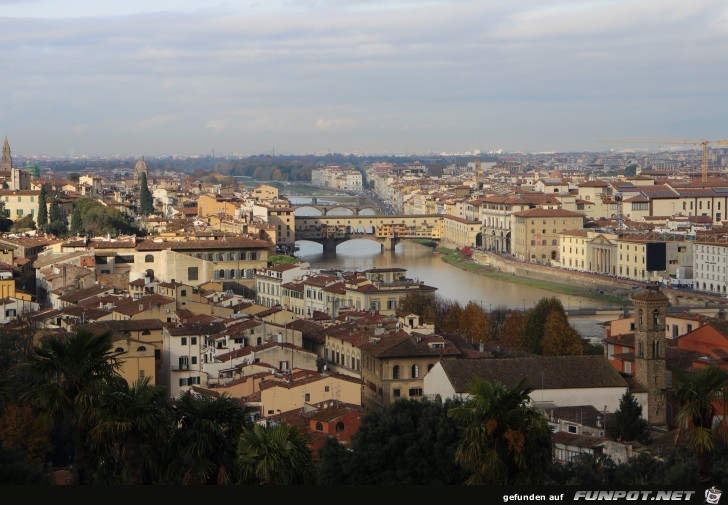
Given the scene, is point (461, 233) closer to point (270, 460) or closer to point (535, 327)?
point (535, 327)

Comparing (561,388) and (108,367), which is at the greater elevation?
(108,367)

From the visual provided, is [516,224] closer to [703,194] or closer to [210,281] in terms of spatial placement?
[703,194]

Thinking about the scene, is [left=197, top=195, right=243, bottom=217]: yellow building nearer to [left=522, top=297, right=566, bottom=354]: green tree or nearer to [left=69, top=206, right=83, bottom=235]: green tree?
[left=69, top=206, right=83, bottom=235]: green tree

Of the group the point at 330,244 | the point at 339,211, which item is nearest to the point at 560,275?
the point at 330,244

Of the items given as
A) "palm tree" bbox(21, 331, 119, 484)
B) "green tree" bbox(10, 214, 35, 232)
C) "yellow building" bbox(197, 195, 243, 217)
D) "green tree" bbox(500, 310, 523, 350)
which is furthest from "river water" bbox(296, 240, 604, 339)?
"palm tree" bbox(21, 331, 119, 484)

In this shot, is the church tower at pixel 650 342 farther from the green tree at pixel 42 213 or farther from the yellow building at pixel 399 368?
the green tree at pixel 42 213

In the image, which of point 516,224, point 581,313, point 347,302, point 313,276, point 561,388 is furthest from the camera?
point 516,224

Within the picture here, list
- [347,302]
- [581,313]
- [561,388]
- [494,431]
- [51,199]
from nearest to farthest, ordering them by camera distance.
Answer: [494,431] → [561,388] → [347,302] → [581,313] → [51,199]

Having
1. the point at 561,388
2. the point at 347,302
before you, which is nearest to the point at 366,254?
the point at 347,302
